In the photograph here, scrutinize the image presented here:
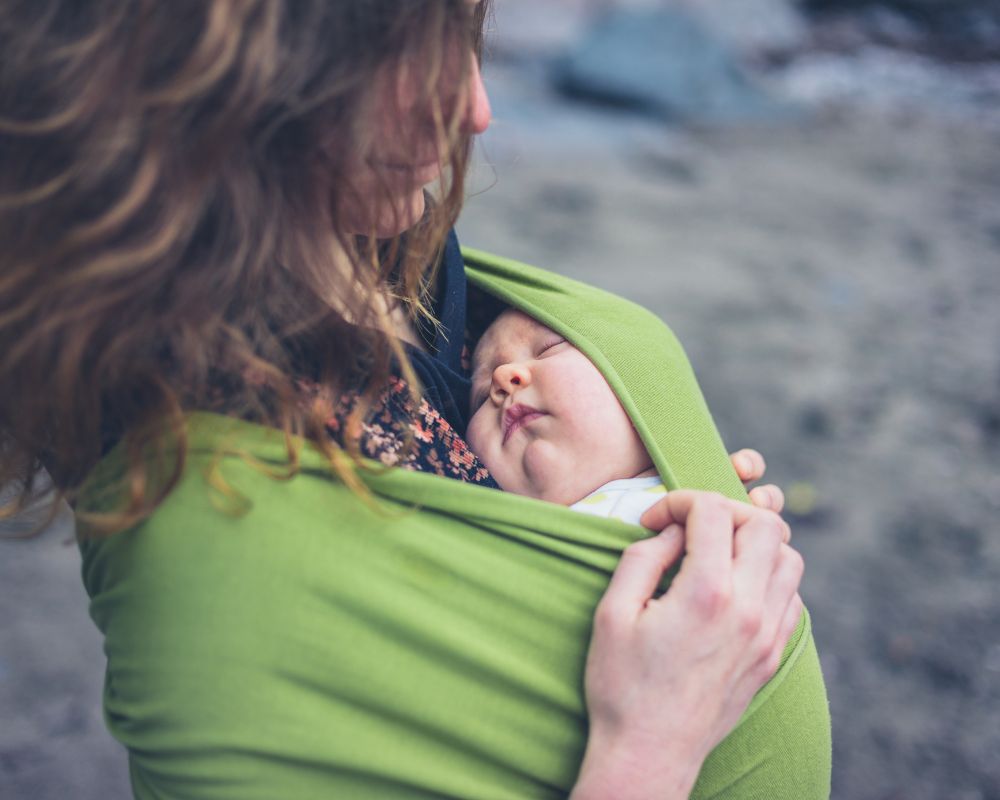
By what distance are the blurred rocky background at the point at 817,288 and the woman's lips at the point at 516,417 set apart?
42 centimetres

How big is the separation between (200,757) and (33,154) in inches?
21.4

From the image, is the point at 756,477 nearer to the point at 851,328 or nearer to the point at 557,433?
the point at 557,433

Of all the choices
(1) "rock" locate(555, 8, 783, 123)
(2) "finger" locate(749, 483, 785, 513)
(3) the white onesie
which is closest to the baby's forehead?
(3) the white onesie

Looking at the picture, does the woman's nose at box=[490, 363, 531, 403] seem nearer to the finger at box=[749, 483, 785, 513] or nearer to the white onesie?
the white onesie

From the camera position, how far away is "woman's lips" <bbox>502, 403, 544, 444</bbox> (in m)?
A: 1.20

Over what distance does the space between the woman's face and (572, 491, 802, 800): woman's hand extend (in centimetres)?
43

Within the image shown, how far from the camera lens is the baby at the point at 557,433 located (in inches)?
45.6

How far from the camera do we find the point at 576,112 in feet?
19.9

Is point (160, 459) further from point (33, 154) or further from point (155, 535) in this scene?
point (33, 154)

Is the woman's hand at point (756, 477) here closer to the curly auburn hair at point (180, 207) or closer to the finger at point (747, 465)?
the finger at point (747, 465)

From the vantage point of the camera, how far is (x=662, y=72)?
6.21m

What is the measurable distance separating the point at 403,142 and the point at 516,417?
1.42 ft

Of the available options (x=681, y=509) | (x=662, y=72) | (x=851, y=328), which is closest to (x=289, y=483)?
(x=681, y=509)

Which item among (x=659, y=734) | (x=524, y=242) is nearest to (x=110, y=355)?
(x=659, y=734)
